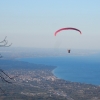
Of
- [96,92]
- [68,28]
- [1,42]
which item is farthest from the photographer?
[96,92]

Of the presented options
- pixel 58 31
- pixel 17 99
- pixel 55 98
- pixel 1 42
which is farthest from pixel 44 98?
pixel 1 42

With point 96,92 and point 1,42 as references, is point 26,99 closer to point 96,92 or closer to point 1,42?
point 96,92

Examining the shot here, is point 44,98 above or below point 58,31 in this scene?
below

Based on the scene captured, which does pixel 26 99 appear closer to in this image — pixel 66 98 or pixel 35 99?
pixel 35 99

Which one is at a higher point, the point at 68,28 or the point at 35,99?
the point at 68,28

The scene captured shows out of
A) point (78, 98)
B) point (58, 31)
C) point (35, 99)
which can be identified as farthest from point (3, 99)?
point (58, 31)

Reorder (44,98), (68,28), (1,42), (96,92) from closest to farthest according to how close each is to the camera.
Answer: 1. (1,42)
2. (68,28)
3. (44,98)
4. (96,92)

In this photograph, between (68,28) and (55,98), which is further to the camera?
(55,98)

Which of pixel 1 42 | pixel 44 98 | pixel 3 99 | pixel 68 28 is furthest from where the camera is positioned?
pixel 44 98

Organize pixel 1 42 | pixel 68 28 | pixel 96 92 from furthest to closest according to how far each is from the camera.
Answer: pixel 96 92 → pixel 68 28 → pixel 1 42
